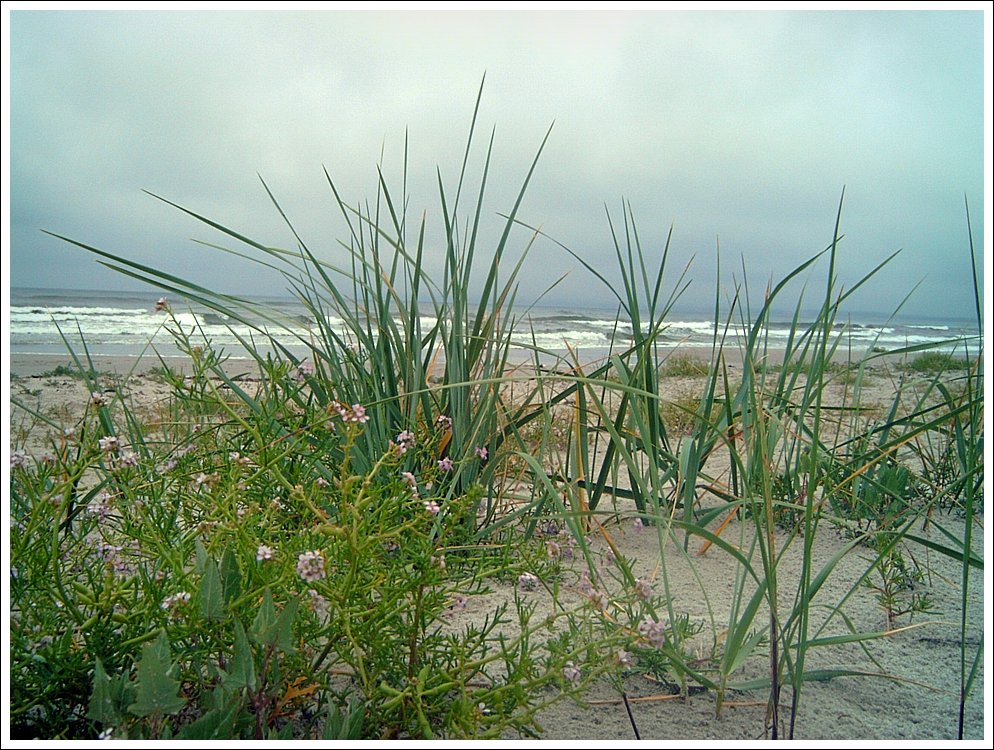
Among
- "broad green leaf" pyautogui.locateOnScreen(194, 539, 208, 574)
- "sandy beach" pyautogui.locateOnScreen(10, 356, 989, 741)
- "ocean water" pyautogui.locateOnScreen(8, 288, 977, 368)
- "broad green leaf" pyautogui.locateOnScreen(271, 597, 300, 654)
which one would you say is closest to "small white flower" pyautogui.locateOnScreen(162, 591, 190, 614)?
"broad green leaf" pyautogui.locateOnScreen(194, 539, 208, 574)

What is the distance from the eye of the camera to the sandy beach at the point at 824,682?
1.16 meters

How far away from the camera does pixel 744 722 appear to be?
1171 millimetres

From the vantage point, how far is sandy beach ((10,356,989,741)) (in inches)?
45.8

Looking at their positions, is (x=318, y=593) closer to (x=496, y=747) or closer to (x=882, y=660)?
(x=496, y=747)

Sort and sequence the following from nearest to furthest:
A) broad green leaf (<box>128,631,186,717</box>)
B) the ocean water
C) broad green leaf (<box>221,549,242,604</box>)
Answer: broad green leaf (<box>128,631,186,717</box>)
broad green leaf (<box>221,549,242,604</box>)
the ocean water

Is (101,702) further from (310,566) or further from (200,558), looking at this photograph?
(310,566)

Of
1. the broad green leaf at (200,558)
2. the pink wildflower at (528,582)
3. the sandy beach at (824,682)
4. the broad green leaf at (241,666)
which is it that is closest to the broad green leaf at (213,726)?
the broad green leaf at (241,666)

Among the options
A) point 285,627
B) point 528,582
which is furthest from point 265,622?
point 528,582

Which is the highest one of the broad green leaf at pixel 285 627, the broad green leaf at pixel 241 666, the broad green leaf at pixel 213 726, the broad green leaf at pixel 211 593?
the broad green leaf at pixel 211 593

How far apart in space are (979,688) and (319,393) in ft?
5.05

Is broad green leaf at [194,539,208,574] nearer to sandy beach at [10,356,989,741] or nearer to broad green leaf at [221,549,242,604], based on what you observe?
broad green leaf at [221,549,242,604]

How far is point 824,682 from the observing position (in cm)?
131

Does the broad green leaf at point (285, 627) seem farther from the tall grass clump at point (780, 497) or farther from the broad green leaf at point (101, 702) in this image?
the tall grass clump at point (780, 497)

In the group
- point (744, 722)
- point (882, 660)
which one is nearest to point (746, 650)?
point (744, 722)
